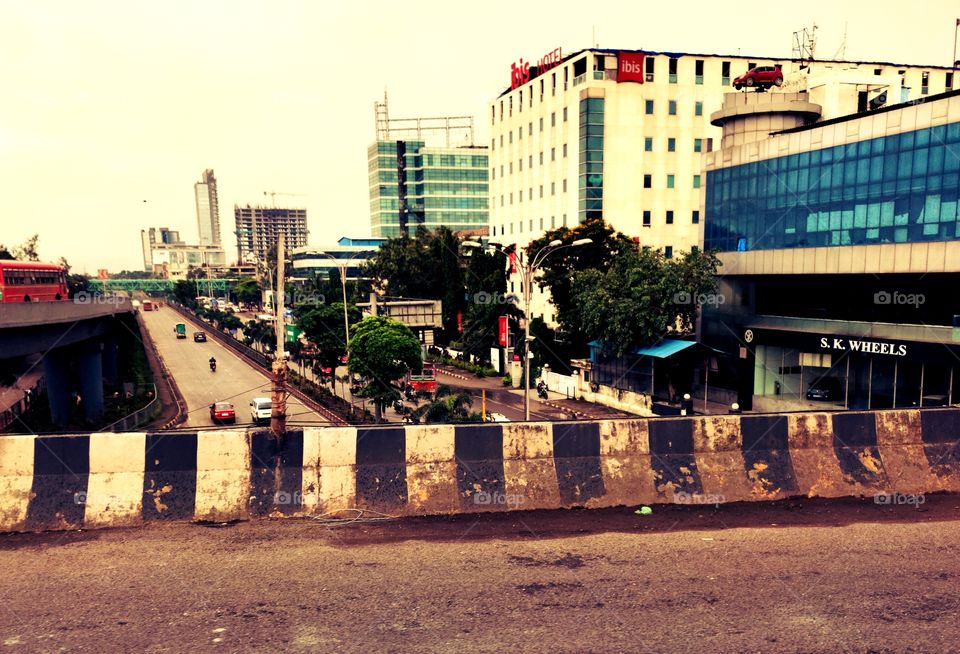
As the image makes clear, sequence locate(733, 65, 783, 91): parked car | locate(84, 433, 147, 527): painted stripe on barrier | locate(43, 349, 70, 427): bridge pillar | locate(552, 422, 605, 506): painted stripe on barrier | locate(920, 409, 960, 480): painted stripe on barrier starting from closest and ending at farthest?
locate(84, 433, 147, 527): painted stripe on barrier, locate(552, 422, 605, 506): painted stripe on barrier, locate(920, 409, 960, 480): painted stripe on barrier, locate(43, 349, 70, 427): bridge pillar, locate(733, 65, 783, 91): parked car

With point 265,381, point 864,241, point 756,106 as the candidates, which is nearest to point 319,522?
point 864,241

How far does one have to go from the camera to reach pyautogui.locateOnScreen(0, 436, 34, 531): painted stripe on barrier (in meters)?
8.53

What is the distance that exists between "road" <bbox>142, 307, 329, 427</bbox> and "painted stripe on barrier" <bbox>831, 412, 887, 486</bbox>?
80.6 feet

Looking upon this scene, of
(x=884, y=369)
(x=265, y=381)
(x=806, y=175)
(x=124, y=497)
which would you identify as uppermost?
(x=806, y=175)

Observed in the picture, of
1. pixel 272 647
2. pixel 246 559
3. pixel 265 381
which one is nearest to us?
pixel 272 647

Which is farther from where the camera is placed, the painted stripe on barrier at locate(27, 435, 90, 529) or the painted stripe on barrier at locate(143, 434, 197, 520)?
the painted stripe on barrier at locate(143, 434, 197, 520)

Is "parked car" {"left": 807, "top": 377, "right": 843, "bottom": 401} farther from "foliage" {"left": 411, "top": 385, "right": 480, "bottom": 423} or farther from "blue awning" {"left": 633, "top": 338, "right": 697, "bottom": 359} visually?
"foliage" {"left": 411, "top": 385, "right": 480, "bottom": 423}

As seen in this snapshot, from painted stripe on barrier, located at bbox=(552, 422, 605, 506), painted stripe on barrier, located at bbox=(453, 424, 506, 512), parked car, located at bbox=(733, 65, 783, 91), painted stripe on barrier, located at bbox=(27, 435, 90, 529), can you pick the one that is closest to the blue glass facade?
parked car, located at bbox=(733, 65, 783, 91)

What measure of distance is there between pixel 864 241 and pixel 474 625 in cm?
3321

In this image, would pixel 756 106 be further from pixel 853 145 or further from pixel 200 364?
pixel 200 364

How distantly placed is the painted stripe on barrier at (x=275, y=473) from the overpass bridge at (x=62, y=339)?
1718cm

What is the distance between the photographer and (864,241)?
31797 millimetres

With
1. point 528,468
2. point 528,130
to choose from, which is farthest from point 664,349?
point 528,130

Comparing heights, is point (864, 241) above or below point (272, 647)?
above
